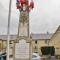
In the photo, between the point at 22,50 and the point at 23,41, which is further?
the point at 23,41

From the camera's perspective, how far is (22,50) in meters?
22.4

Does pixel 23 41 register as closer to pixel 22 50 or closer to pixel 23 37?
pixel 23 37

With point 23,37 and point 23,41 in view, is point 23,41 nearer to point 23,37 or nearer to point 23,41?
point 23,41

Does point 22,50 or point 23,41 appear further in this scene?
point 23,41

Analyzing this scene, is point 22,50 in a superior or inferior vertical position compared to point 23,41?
inferior

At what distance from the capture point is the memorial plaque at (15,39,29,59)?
22359mm

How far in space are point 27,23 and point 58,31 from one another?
48295mm

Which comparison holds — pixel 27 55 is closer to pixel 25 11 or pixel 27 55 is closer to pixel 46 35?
pixel 25 11

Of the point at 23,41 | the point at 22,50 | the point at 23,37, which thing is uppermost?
the point at 23,37

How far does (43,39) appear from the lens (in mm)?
101188

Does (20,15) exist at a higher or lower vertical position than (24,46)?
higher

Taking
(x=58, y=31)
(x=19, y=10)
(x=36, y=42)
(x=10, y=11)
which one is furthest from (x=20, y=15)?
(x=36, y=42)

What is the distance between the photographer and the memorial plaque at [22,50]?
22359mm

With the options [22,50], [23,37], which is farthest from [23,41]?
[22,50]
